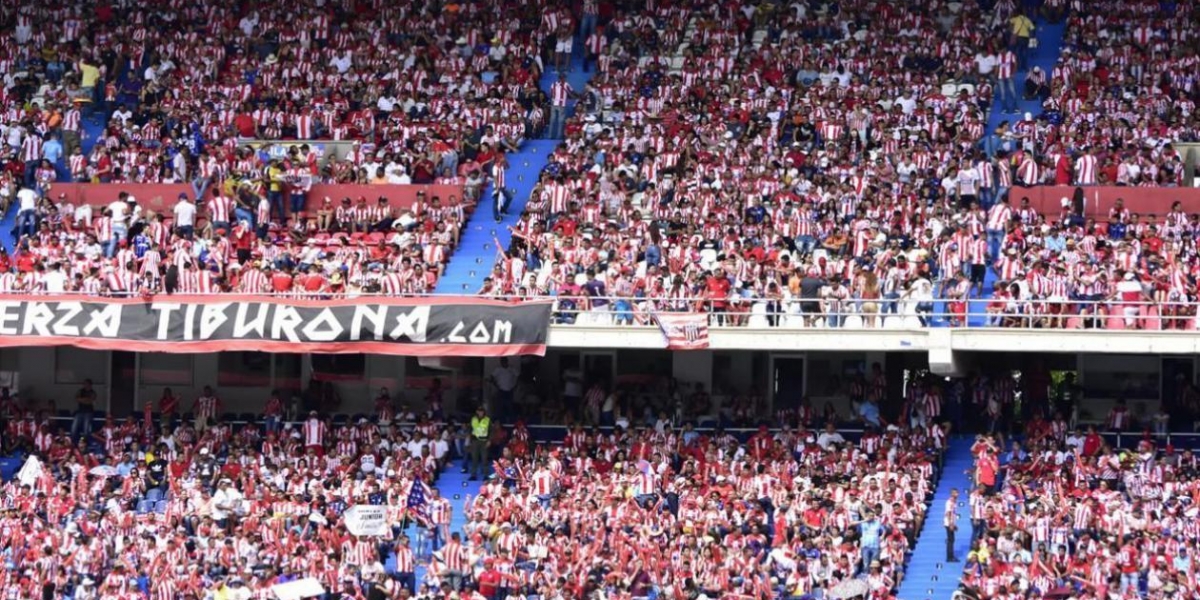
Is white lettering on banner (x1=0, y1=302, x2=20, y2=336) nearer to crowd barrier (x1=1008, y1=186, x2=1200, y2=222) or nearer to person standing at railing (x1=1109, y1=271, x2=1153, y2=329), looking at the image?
crowd barrier (x1=1008, y1=186, x2=1200, y2=222)

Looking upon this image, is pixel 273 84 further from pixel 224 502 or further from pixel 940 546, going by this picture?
pixel 940 546

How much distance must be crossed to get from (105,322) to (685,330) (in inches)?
326

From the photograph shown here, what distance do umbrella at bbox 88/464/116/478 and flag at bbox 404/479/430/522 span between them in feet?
14.8

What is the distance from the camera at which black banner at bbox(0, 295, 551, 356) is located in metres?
38.4

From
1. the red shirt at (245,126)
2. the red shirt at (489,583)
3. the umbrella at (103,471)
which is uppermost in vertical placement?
the red shirt at (245,126)

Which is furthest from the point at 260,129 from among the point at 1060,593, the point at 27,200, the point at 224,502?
the point at 1060,593

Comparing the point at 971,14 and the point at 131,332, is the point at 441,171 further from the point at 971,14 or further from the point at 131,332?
the point at 971,14

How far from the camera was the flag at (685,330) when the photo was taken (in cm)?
3791

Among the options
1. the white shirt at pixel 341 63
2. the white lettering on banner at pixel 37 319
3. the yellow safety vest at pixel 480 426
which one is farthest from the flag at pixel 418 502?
the white shirt at pixel 341 63

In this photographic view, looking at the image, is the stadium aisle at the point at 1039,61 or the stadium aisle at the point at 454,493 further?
the stadium aisle at the point at 1039,61

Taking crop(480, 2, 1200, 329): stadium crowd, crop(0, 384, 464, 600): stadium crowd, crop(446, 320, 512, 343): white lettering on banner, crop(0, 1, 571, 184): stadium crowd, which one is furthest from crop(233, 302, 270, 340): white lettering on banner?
crop(0, 1, 571, 184): stadium crowd

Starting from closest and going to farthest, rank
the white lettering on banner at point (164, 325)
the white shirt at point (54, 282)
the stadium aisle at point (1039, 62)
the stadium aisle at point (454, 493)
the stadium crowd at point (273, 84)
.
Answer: the stadium aisle at point (454, 493) < the white lettering on banner at point (164, 325) < the white shirt at point (54, 282) < the stadium crowd at point (273, 84) < the stadium aisle at point (1039, 62)

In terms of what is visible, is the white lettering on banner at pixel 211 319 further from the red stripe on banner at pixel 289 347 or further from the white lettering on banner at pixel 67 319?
the white lettering on banner at pixel 67 319

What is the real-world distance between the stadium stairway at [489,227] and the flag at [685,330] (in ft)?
12.8
